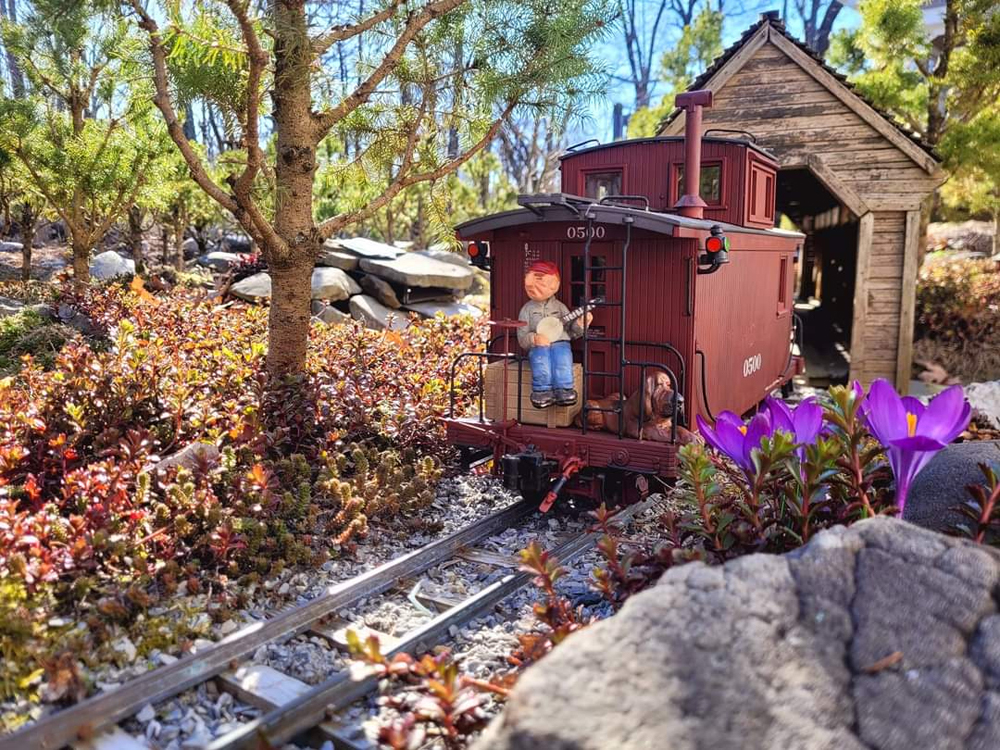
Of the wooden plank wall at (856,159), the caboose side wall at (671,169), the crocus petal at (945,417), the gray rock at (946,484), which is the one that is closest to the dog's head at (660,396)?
the gray rock at (946,484)

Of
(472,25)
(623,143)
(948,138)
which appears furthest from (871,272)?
(472,25)

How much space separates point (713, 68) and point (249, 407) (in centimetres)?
1058

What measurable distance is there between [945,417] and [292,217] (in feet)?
20.2

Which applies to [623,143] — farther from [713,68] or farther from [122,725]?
[122,725]

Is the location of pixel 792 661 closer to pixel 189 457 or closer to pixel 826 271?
pixel 189 457

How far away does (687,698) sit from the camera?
259 centimetres

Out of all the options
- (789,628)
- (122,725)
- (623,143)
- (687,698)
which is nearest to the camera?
(687,698)

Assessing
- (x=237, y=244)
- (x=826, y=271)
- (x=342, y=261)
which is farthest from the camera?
(x=237, y=244)

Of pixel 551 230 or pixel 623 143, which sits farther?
pixel 623 143

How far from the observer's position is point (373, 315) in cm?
1648

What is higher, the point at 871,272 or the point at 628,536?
the point at 871,272

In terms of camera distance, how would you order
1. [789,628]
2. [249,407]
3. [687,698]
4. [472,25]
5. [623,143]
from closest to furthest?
[687,698]
[789,628]
[249,407]
[472,25]
[623,143]

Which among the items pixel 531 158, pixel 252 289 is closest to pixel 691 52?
pixel 531 158

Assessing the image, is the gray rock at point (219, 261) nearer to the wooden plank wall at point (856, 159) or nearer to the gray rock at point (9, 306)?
the gray rock at point (9, 306)
